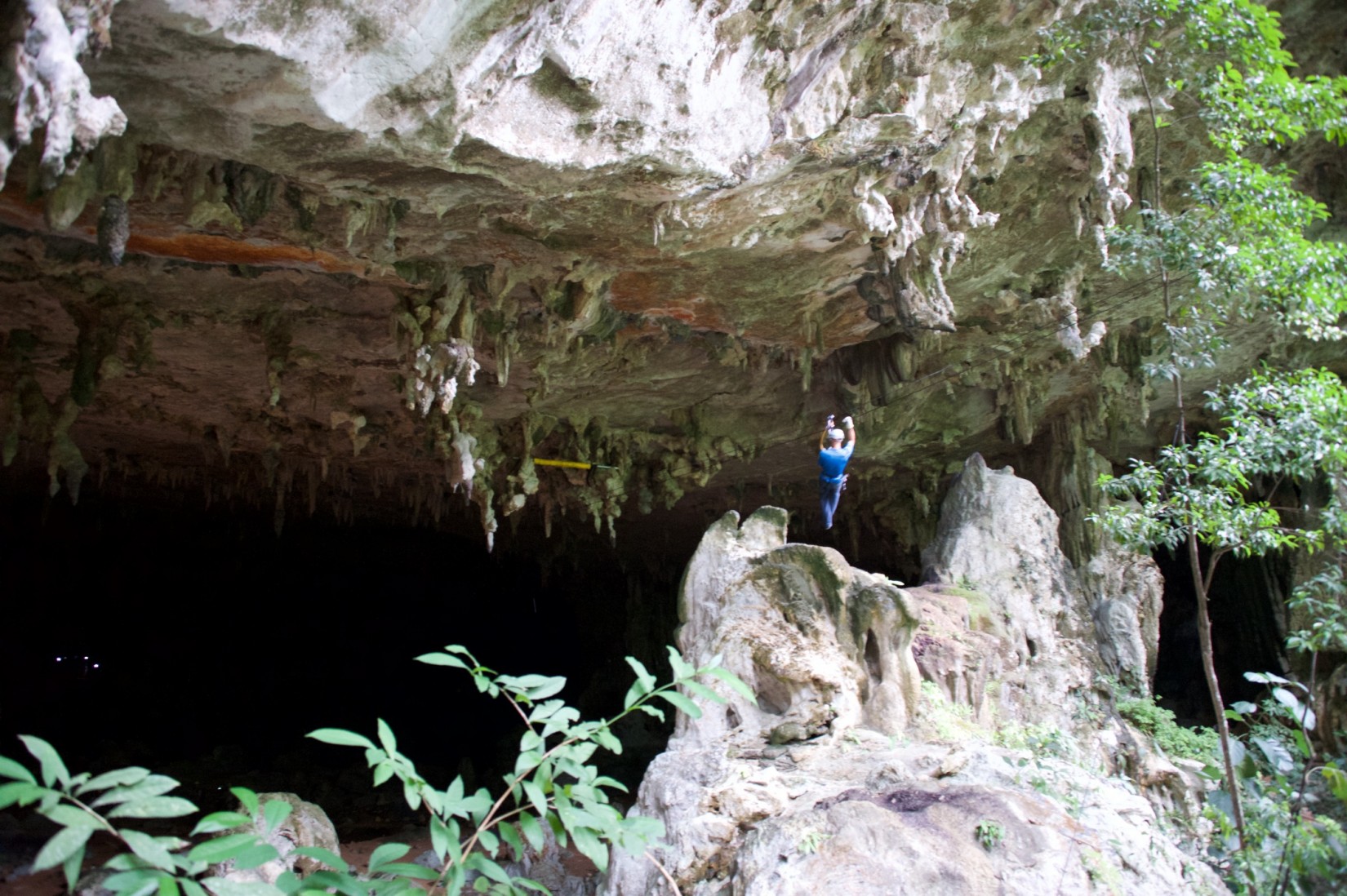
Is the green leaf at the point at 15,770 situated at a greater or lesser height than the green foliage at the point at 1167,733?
greater

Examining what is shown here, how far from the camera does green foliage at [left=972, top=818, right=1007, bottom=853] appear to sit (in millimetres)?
4371

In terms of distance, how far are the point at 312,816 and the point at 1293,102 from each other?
298 inches

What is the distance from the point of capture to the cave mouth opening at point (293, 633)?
49.5 ft

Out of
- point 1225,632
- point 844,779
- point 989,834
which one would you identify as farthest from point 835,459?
point 1225,632

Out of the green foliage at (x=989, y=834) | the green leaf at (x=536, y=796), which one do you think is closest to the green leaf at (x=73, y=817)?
the green leaf at (x=536, y=796)

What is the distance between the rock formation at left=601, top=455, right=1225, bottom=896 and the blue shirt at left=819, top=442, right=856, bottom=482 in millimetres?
679

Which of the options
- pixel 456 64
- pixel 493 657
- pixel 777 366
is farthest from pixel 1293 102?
pixel 493 657

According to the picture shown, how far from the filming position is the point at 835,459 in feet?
25.4

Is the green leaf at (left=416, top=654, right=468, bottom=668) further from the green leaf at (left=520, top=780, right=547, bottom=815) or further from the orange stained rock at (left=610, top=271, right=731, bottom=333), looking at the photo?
the orange stained rock at (left=610, top=271, right=731, bottom=333)

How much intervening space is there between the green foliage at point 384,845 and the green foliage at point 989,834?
2.56m

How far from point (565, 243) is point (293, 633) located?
15.8 metres

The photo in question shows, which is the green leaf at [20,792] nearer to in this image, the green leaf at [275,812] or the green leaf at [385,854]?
the green leaf at [275,812]

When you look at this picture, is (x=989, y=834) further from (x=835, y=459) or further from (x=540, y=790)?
(x=835, y=459)

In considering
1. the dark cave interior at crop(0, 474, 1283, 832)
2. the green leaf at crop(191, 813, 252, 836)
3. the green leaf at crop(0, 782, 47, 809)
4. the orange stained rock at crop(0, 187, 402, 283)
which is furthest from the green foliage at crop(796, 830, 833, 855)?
the dark cave interior at crop(0, 474, 1283, 832)
